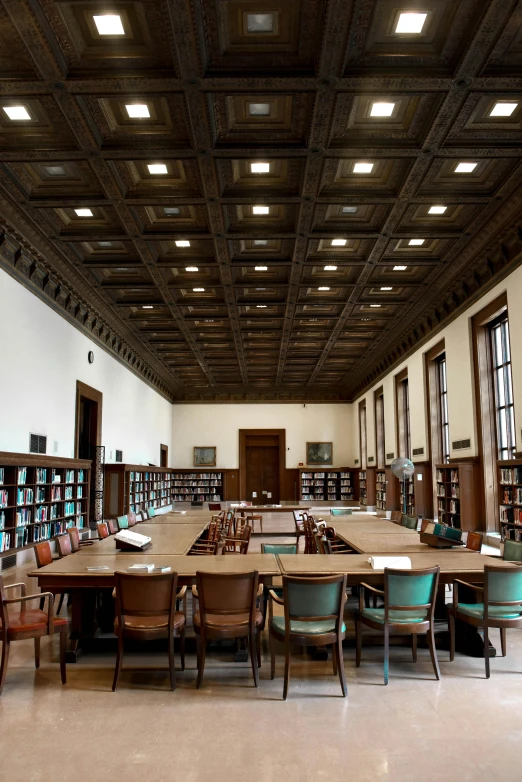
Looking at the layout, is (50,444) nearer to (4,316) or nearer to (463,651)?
(4,316)

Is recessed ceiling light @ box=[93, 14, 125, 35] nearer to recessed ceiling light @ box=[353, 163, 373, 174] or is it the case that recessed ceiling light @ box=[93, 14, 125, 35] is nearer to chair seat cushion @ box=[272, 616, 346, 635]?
recessed ceiling light @ box=[353, 163, 373, 174]

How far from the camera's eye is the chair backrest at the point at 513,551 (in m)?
6.02

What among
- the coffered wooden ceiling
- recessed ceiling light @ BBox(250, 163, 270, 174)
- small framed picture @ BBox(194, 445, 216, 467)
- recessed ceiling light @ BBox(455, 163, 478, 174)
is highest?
recessed ceiling light @ BBox(250, 163, 270, 174)

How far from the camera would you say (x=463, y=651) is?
5164 mm

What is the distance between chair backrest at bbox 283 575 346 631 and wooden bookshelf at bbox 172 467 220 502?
799 inches

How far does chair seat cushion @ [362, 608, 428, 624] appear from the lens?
4586mm

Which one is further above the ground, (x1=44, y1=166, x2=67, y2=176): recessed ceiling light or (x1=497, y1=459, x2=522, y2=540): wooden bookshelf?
(x1=44, y1=166, x2=67, y2=176): recessed ceiling light

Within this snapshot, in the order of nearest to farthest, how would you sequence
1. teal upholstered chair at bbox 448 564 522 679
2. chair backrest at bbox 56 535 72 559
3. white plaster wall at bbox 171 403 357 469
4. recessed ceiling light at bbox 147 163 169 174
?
teal upholstered chair at bbox 448 564 522 679 → chair backrest at bbox 56 535 72 559 → recessed ceiling light at bbox 147 163 169 174 → white plaster wall at bbox 171 403 357 469

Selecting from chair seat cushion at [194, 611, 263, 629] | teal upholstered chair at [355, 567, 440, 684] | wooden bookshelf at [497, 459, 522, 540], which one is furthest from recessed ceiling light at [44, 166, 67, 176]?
wooden bookshelf at [497, 459, 522, 540]

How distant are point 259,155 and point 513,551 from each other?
5.21 meters

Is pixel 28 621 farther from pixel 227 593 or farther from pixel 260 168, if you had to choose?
pixel 260 168

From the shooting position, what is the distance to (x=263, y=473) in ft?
82.2

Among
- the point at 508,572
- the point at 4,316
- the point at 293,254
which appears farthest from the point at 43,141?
the point at 508,572

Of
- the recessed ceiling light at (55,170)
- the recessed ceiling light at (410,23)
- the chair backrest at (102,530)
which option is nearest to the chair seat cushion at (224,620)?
the chair backrest at (102,530)
